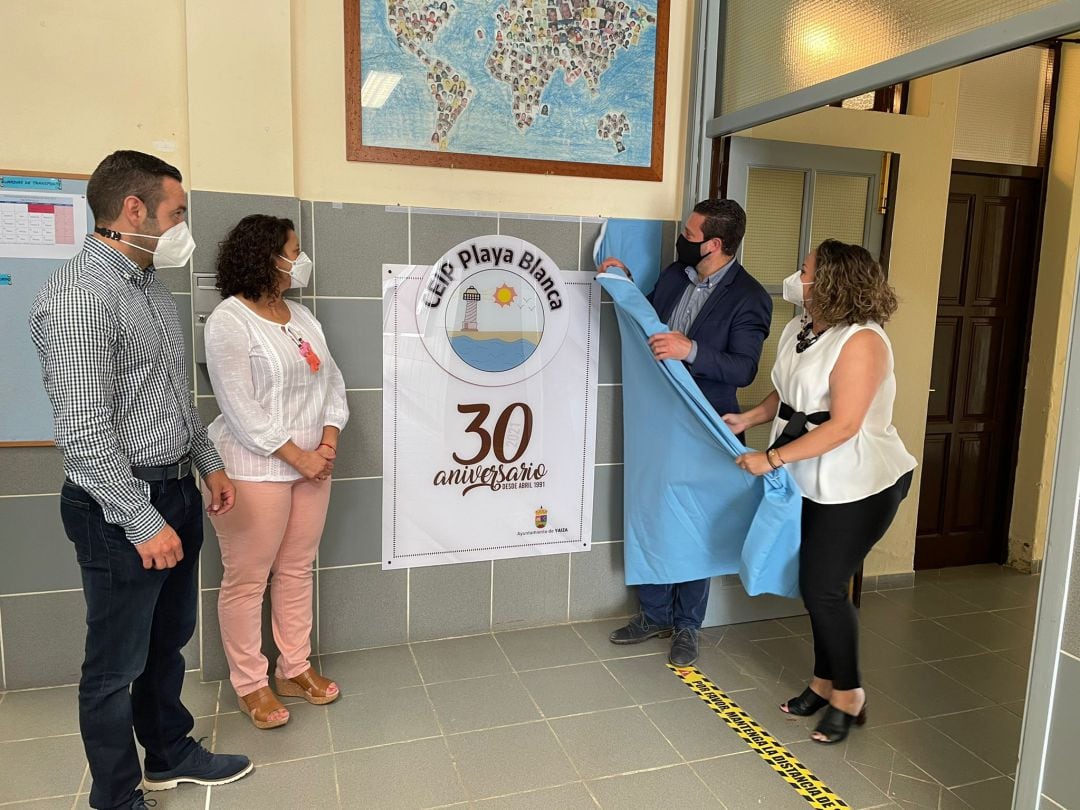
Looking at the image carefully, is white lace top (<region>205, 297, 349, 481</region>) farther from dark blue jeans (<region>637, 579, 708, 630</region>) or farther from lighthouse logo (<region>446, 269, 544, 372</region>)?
dark blue jeans (<region>637, 579, 708, 630</region>)

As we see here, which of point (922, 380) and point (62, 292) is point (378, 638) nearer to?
point (62, 292)

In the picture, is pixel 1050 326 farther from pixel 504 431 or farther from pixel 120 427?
pixel 120 427

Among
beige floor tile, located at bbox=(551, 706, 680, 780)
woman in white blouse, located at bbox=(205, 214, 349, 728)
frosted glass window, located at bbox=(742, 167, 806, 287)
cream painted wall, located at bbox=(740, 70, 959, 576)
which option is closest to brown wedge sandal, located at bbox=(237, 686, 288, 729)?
woman in white blouse, located at bbox=(205, 214, 349, 728)

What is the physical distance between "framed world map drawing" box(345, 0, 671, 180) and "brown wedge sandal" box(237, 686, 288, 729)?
1.70 m

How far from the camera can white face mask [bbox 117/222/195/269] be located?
1812 millimetres

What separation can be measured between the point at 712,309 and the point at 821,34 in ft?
2.91

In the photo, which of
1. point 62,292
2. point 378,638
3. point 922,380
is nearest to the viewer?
point 62,292

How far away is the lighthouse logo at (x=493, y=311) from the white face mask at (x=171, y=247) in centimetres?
103

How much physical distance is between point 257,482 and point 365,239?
2.92ft

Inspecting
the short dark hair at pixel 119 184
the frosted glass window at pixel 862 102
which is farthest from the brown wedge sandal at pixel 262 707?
the frosted glass window at pixel 862 102

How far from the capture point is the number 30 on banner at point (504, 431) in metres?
2.95

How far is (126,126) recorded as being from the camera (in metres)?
2.45

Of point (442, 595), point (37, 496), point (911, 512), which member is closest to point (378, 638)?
point (442, 595)

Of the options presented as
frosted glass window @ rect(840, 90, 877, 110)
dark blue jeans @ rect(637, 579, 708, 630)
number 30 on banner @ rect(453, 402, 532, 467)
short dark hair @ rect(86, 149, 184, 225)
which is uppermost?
frosted glass window @ rect(840, 90, 877, 110)
